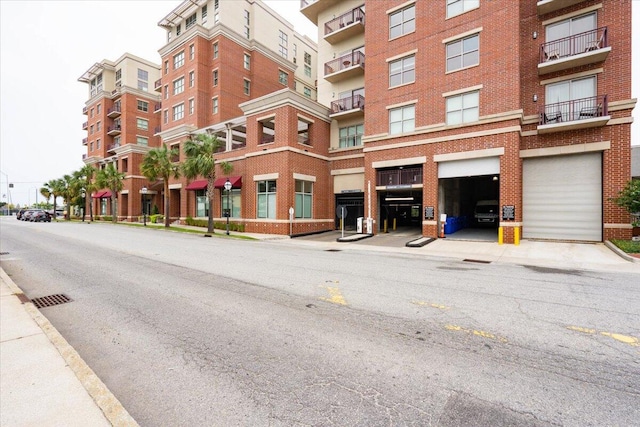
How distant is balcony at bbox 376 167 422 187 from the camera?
68.5 ft

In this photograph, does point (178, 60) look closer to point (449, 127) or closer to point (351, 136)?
point (351, 136)

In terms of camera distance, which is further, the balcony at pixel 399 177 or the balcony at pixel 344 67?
the balcony at pixel 344 67

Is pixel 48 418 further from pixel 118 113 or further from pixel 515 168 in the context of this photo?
pixel 118 113

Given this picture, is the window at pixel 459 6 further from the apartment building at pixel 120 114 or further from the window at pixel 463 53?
the apartment building at pixel 120 114

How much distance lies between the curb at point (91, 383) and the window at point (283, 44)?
150ft

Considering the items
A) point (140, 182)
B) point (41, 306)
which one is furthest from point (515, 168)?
point (140, 182)

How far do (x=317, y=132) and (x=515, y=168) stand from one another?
1573cm

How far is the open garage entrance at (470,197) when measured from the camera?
18.6 m

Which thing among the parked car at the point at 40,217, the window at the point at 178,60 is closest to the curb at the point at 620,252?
the window at the point at 178,60

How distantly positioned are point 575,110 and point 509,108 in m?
3.67

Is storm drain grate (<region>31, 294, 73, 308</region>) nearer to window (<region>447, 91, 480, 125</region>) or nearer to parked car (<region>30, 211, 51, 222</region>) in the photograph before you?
window (<region>447, 91, 480, 125</region>)

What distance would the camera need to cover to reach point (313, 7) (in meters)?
28.6

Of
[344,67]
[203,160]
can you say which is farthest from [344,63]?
[203,160]

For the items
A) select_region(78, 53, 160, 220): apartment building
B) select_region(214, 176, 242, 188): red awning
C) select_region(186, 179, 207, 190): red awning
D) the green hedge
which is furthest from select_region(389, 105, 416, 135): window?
select_region(78, 53, 160, 220): apartment building
